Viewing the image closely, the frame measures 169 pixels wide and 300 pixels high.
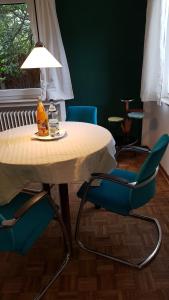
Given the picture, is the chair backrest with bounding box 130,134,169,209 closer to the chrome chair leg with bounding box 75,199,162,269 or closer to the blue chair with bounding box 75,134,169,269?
the blue chair with bounding box 75,134,169,269

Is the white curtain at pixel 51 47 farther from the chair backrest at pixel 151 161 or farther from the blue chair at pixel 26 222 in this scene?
the chair backrest at pixel 151 161

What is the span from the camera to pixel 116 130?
11.6 feet

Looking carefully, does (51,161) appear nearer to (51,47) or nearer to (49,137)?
(49,137)

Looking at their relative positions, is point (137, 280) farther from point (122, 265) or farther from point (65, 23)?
point (65, 23)

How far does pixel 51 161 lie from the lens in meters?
1.35

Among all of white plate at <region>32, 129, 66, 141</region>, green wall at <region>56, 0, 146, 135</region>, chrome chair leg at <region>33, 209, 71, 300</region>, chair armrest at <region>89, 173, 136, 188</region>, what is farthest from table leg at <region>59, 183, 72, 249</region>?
green wall at <region>56, 0, 146, 135</region>

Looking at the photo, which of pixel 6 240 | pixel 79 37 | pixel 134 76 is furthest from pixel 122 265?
pixel 79 37

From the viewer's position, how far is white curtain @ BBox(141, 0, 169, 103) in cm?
246

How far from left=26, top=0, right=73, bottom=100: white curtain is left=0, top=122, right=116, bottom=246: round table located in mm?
1518

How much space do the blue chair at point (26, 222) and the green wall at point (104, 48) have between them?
2165mm

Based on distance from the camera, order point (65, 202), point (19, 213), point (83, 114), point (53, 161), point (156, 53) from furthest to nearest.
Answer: point (156, 53)
point (83, 114)
point (65, 202)
point (53, 161)
point (19, 213)

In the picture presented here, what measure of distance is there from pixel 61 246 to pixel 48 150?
0.77m

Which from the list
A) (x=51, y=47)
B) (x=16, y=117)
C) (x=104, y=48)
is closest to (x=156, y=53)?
(x=104, y=48)

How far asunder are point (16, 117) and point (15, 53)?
34.4 inches
